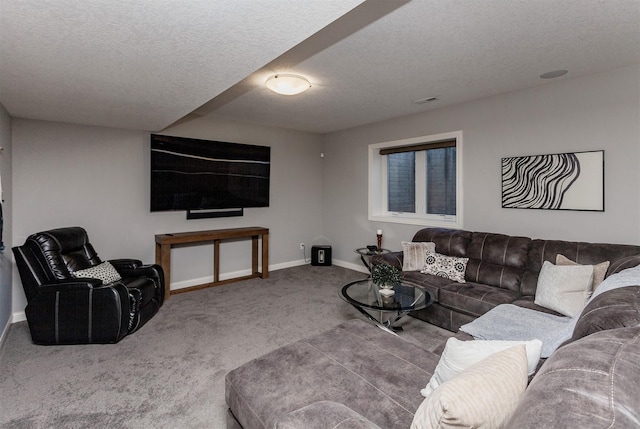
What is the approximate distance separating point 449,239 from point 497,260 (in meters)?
0.57

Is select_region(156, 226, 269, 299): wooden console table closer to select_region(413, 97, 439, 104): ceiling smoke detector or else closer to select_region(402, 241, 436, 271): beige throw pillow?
select_region(402, 241, 436, 271): beige throw pillow

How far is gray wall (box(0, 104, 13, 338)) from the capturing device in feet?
9.97

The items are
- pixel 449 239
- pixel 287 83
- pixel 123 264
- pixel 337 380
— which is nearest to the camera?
pixel 337 380

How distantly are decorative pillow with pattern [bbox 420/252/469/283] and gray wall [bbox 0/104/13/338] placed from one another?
416cm

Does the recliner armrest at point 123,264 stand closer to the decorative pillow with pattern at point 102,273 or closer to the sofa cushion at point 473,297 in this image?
the decorative pillow with pattern at point 102,273

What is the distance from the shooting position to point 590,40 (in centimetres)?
243

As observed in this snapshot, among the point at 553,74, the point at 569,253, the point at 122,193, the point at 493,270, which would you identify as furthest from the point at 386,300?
the point at 122,193

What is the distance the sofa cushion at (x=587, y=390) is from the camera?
2.17ft

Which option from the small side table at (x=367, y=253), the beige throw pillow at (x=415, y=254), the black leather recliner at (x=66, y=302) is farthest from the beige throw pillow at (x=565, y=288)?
the black leather recliner at (x=66, y=302)

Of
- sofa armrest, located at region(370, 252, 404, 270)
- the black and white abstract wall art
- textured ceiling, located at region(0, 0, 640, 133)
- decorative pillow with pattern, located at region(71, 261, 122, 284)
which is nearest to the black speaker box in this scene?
sofa armrest, located at region(370, 252, 404, 270)

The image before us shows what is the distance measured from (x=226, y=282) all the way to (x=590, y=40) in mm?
4771

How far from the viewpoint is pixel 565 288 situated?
2.52 metres

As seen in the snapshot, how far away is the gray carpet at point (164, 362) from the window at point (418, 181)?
5.84ft

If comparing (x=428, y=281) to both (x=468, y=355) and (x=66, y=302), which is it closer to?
(x=468, y=355)
